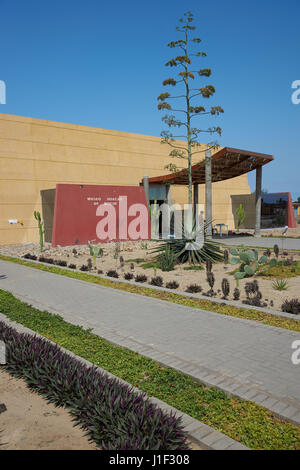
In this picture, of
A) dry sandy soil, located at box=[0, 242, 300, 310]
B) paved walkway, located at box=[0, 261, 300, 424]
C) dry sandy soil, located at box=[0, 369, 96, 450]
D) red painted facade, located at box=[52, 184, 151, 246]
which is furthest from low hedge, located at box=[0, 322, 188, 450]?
red painted facade, located at box=[52, 184, 151, 246]

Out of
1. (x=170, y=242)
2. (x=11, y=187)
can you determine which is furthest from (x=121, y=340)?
(x=11, y=187)

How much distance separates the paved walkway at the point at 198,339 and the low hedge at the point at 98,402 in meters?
1.22

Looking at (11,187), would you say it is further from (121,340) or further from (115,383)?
(115,383)

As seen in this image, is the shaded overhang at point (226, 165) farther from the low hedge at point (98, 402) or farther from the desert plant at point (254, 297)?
the low hedge at point (98, 402)

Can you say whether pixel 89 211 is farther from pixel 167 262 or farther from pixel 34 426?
pixel 34 426

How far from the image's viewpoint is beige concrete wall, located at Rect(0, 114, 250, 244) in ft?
71.8

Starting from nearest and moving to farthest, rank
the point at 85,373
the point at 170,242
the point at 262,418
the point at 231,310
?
the point at 262,418 < the point at 85,373 < the point at 231,310 < the point at 170,242

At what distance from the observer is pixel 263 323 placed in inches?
254

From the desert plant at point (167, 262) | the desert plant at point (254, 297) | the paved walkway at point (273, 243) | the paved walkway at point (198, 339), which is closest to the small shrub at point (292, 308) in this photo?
the desert plant at point (254, 297)

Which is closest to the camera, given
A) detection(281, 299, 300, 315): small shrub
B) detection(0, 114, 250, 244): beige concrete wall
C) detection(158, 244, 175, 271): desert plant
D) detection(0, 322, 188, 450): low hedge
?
detection(0, 322, 188, 450): low hedge

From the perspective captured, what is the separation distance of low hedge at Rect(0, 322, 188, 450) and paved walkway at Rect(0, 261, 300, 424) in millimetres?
1218

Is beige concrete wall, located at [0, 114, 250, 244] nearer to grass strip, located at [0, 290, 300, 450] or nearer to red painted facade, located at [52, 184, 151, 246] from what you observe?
red painted facade, located at [52, 184, 151, 246]
